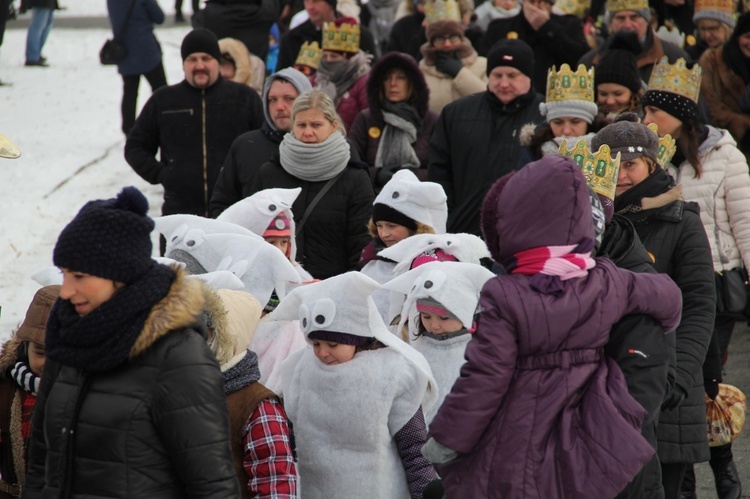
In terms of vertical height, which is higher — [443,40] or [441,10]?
[441,10]

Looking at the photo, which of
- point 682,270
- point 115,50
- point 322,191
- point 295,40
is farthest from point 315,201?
point 115,50

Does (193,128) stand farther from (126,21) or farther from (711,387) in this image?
(126,21)

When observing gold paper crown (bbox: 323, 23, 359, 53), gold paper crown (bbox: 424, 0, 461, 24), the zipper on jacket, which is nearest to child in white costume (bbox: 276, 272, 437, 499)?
the zipper on jacket

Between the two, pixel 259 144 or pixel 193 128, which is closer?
pixel 259 144

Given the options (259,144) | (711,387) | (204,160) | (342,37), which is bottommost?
(711,387)

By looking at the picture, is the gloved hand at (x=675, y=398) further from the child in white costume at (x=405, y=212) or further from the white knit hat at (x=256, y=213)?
the white knit hat at (x=256, y=213)

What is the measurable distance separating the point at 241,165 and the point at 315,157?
80cm

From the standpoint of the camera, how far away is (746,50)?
31.5 feet

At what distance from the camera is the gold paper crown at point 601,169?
15.4 ft

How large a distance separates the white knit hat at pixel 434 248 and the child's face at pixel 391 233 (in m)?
0.34

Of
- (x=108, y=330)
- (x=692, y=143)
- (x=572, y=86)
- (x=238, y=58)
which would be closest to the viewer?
(x=108, y=330)

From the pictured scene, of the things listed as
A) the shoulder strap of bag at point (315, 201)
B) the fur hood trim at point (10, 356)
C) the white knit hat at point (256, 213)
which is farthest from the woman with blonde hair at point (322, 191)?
the fur hood trim at point (10, 356)

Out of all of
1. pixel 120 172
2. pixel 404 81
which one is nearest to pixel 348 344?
pixel 404 81

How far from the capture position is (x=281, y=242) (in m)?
5.87
